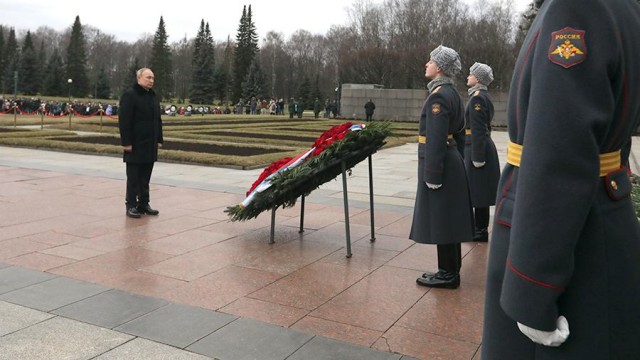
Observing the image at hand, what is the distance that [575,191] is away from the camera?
1.74 meters

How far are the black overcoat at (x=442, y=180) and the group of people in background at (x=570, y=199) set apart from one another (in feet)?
9.18

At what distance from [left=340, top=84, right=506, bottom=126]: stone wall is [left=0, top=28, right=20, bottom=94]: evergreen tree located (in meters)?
56.4

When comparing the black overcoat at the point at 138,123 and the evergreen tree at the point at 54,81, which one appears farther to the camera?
the evergreen tree at the point at 54,81

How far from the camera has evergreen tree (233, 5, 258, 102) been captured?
8819 centimetres

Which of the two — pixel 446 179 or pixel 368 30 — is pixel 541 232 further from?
pixel 368 30

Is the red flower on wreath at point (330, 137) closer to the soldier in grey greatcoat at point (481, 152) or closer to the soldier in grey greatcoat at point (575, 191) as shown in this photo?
the soldier in grey greatcoat at point (481, 152)

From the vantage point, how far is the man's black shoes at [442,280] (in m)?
5.11

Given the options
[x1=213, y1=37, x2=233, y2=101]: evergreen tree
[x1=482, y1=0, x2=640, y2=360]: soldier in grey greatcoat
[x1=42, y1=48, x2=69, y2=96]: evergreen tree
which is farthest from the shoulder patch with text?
[x1=42, y1=48, x2=69, y2=96]: evergreen tree

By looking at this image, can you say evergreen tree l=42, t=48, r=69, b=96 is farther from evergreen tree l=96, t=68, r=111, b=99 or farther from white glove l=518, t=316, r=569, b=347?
white glove l=518, t=316, r=569, b=347

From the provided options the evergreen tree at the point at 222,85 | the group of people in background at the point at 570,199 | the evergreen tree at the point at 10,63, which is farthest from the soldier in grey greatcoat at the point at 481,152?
the evergreen tree at the point at 10,63

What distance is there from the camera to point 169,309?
4.30 m

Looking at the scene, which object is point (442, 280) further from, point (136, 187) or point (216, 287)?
point (136, 187)

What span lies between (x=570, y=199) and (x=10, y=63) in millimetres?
103786

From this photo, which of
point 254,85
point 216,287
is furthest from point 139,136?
point 254,85
